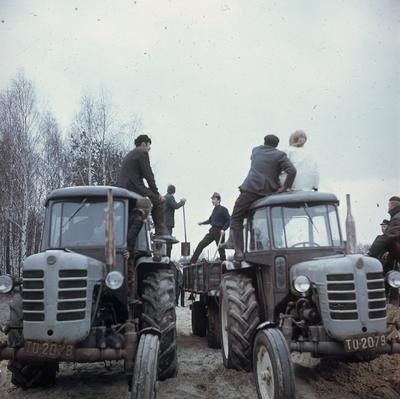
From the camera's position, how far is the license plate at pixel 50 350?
466 cm

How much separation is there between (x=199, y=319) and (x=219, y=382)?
3.67 m

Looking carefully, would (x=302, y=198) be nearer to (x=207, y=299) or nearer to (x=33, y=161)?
(x=207, y=299)

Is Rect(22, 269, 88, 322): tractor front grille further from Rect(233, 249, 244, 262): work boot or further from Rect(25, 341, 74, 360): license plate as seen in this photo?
Rect(233, 249, 244, 262): work boot

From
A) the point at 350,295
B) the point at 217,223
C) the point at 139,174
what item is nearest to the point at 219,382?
the point at 350,295

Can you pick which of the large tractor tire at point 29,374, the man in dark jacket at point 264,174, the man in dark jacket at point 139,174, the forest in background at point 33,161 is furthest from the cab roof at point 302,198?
the forest in background at point 33,161

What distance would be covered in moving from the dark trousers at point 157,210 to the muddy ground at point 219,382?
1.97 meters

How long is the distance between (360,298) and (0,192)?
18.2m

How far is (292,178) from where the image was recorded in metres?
6.92

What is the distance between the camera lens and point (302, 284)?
5473mm

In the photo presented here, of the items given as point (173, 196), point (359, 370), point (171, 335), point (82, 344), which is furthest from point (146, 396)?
point (173, 196)

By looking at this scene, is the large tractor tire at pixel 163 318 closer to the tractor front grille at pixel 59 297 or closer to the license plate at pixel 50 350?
the tractor front grille at pixel 59 297

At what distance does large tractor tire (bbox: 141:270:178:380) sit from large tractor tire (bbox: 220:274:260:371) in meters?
0.73

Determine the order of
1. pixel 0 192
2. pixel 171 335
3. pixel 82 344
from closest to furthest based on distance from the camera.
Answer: pixel 82 344, pixel 171 335, pixel 0 192

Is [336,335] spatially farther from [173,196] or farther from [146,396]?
[173,196]
